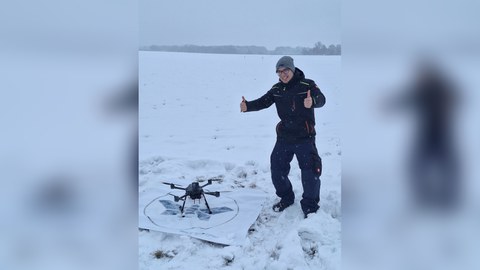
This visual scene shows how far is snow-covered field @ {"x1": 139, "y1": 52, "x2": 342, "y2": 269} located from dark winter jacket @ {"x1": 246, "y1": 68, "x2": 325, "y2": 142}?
3 cm

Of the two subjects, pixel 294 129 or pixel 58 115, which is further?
pixel 294 129

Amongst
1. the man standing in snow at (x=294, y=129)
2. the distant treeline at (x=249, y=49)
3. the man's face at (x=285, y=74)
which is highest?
the distant treeline at (x=249, y=49)

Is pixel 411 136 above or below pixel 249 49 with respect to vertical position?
below

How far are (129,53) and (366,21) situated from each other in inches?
41.4

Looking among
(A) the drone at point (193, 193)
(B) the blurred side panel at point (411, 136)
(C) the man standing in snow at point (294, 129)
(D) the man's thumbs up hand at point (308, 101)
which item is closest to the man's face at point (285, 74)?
(C) the man standing in snow at point (294, 129)

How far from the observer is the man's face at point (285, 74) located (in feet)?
5.36

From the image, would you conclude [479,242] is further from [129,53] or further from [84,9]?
[84,9]

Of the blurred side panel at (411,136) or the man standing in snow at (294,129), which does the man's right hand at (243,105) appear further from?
the blurred side panel at (411,136)

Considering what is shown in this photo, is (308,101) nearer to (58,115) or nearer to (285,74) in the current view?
(285,74)

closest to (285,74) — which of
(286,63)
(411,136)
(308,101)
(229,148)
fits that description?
(286,63)

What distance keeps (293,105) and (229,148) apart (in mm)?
343

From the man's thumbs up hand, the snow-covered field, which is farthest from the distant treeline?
the man's thumbs up hand

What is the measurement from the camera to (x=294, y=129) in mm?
1666

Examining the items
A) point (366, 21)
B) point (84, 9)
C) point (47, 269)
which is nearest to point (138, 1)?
point (84, 9)
